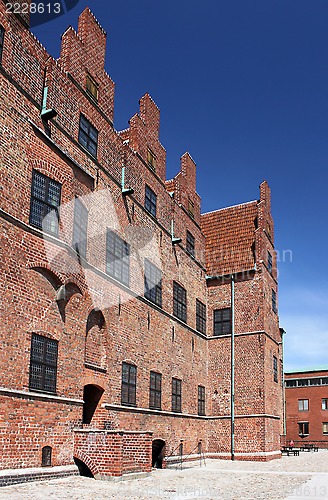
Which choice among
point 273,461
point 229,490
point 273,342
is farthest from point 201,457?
point 229,490

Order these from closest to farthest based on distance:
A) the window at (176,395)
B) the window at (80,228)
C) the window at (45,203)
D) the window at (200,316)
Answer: the window at (45,203) < the window at (80,228) < the window at (176,395) < the window at (200,316)

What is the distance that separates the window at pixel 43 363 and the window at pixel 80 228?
326 centimetres

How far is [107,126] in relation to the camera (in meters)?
19.7

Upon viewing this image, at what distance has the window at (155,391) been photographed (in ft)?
67.9

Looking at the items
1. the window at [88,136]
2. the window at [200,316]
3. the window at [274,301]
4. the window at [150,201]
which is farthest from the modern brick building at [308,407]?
the window at [88,136]

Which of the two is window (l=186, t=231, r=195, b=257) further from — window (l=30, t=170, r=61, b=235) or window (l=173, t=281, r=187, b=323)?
window (l=30, t=170, r=61, b=235)

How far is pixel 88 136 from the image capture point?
18.3 m

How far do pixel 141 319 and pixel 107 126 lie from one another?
289 inches

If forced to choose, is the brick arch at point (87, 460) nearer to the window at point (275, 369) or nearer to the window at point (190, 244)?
the window at point (190, 244)

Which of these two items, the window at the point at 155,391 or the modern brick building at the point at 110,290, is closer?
the modern brick building at the point at 110,290

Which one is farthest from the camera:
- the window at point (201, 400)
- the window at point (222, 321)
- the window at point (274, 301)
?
the window at point (274, 301)

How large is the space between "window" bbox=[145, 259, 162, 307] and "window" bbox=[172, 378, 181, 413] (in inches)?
142

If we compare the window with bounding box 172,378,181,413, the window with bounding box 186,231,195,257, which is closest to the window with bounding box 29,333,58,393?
the window with bounding box 172,378,181,413

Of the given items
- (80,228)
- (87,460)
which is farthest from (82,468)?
(80,228)
